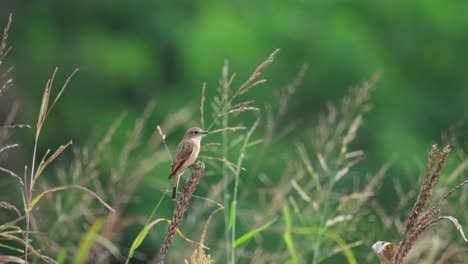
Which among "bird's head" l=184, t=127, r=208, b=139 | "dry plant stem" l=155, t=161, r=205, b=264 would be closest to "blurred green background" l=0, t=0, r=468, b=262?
"bird's head" l=184, t=127, r=208, b=139

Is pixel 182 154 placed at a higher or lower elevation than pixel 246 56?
higher

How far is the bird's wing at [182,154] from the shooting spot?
2.90 m

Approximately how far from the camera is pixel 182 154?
293 cm

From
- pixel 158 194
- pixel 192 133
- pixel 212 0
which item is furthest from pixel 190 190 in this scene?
pixel 212 0

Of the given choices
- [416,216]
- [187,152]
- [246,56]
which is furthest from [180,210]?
[246,56]

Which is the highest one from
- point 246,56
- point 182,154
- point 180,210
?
point 180,210

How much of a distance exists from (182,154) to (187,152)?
0.02 metres

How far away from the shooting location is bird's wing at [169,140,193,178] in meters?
2.90

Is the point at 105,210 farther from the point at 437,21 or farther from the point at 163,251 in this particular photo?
the point at 437,21

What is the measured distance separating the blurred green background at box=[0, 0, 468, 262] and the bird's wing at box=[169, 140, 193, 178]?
12.0 meters

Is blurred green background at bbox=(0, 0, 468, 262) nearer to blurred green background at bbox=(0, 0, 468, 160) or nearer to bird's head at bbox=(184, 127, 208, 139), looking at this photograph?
blurred green background at bbox=(0, 0, 468, 160)

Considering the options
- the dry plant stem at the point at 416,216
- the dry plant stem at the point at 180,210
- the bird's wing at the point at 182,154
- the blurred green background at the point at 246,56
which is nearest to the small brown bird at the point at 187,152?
the bird's wing at the point at 182,154

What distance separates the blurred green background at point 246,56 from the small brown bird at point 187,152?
12008mm

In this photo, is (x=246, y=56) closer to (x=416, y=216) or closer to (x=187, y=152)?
(x=187, y=152)
